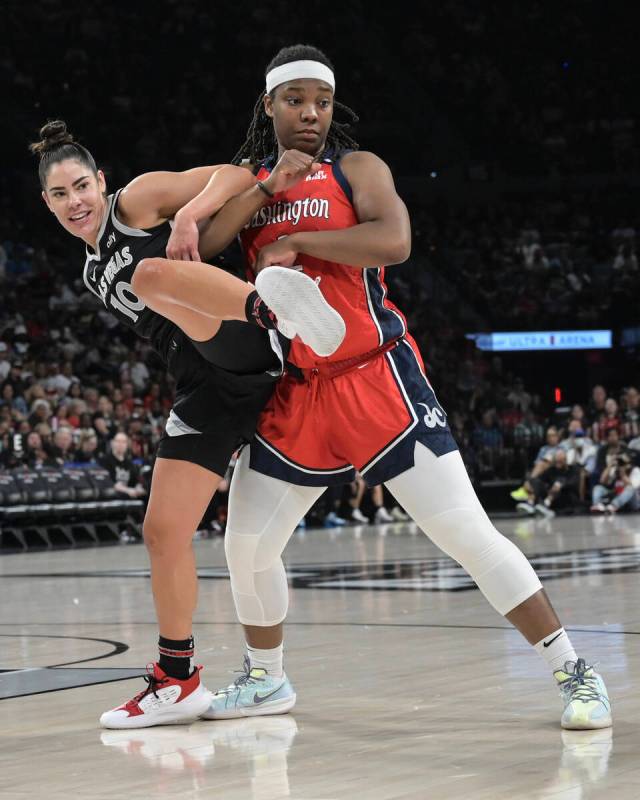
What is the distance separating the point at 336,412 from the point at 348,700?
997 millimetres

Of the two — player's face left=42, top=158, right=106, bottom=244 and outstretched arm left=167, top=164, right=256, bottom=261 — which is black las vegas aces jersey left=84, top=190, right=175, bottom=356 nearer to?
player's face left=42, top=158, right=106, bottom=244

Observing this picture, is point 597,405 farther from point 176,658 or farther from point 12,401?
point 176,658

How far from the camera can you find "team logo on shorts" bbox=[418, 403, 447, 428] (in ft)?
12.8

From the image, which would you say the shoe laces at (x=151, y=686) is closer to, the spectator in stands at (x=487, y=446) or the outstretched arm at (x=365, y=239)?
the outstretched arm at (x=365, y=239)

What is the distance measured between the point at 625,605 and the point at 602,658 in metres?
1.86

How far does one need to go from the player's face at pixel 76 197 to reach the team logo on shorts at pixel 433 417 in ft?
3.74

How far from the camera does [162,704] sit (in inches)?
156

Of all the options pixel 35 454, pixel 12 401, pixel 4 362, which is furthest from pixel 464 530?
pixel 4 362

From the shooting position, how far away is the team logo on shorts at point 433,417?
3.89 meters

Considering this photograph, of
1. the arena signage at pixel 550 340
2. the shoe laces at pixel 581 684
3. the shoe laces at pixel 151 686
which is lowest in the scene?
the shoe laces at pixel 151 686

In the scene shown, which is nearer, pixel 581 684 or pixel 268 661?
pixel 581 684


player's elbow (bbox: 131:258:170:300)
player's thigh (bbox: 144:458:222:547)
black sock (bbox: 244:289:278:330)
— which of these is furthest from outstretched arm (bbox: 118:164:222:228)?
player's thigh (bbox: 144:458:222:547)

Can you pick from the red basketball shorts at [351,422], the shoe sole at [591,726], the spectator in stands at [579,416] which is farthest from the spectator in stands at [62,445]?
the shoe sole at [591,726]

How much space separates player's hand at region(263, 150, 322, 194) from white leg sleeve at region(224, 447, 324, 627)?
797 millimetres
